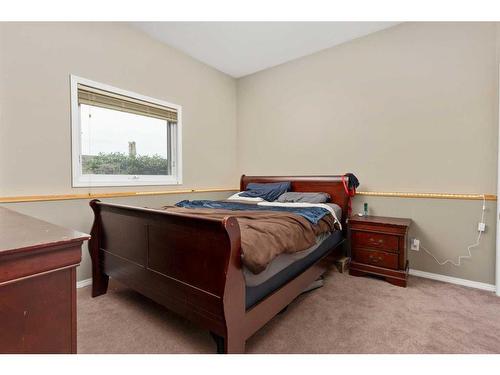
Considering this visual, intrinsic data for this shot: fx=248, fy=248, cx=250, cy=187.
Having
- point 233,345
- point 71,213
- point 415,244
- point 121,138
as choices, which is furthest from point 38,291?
point 415,244

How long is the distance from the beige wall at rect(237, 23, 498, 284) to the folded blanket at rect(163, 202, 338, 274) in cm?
110

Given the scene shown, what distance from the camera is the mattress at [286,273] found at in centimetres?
136

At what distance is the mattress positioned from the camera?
1.36 metres

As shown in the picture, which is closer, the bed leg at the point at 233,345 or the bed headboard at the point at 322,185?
the bed leg at the point at 233,345

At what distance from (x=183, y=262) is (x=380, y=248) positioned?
6.27 feet

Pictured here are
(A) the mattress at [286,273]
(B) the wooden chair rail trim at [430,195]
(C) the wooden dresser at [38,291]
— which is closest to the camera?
(C) the wooden dresser at [38,291]

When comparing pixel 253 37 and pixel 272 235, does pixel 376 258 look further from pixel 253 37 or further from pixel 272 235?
pixel 253 37

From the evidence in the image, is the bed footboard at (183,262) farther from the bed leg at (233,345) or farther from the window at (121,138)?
the window at (121,138)

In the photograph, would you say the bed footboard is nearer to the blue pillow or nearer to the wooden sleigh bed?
the wooden sleigh bed

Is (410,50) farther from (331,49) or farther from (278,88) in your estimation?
(278,88)

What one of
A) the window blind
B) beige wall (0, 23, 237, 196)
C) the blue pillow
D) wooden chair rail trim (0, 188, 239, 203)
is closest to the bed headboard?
the blue pillow

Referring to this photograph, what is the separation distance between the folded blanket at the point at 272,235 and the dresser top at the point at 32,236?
701 mm

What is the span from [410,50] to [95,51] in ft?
10.3

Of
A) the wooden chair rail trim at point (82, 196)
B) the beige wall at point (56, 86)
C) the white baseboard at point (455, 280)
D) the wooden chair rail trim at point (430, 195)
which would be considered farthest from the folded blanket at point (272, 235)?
the beige wall at point (56, 86)
